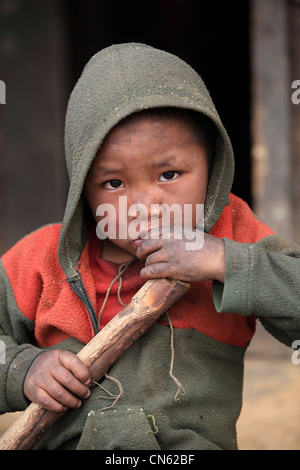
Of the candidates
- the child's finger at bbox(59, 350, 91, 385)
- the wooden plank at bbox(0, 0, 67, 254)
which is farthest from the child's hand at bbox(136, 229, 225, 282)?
the wooden plank at bbox(0, 0, 67, 254)

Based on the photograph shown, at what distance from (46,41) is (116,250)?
132 inches

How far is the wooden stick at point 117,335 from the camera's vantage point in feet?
4.92

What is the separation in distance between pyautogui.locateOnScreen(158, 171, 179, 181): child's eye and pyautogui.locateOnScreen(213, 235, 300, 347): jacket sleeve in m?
0.21

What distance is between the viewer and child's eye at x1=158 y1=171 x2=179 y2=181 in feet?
5.02

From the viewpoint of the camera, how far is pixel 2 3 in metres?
4.64

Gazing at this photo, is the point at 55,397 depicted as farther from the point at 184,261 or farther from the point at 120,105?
the point at 120,105

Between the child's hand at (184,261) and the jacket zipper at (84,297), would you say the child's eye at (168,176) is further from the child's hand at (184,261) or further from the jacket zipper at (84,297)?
the jacket zipper at (84,297)

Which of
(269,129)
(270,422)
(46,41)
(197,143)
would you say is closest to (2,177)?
(46,41)

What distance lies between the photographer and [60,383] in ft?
4.98

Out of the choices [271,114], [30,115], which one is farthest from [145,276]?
[30,115]

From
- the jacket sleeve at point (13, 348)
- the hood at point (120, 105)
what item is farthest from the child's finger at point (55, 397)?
the hood at point (120, 105)

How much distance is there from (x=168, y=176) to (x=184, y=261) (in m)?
0.22

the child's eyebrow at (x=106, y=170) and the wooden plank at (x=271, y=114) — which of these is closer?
the child's eyebrow at (x=106, y=170)
